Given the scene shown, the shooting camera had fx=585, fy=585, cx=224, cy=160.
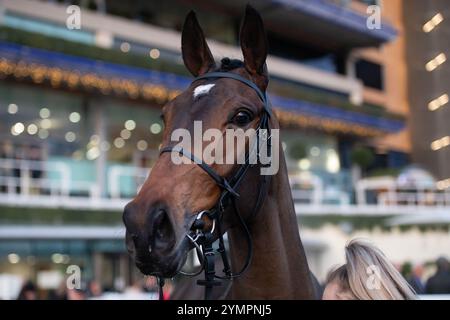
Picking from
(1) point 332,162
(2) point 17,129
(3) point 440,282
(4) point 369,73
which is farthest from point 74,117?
(4) point 369,73

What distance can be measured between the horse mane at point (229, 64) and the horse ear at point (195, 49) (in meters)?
0.08

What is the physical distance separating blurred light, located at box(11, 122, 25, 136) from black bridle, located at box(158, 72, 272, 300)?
14.4 metres

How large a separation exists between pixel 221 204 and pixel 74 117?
1462 cm

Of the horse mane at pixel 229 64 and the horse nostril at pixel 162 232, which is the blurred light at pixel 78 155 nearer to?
the horse mane at pixel 229 64

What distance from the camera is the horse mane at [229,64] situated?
2.44m

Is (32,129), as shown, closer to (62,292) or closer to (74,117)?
(74,117)

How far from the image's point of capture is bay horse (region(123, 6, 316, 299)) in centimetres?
189

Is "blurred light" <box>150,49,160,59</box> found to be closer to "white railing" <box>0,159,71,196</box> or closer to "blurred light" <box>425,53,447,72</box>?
"white railing" <box>0,159,71,196</box>

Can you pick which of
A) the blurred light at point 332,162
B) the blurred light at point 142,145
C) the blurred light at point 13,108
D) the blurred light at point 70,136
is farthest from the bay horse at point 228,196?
the blurred light at point 332,162

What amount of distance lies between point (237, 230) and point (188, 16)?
0.93 m

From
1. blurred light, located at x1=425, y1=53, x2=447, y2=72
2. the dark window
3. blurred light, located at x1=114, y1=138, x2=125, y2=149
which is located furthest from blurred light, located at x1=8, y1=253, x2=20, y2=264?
the dark window

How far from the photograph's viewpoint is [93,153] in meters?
16.2
